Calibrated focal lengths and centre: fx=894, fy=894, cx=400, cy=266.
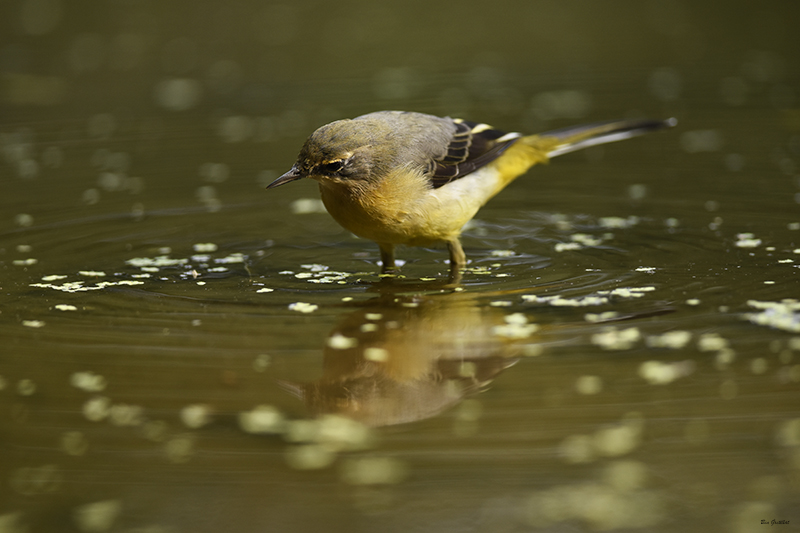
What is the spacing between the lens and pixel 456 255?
6.32 meters

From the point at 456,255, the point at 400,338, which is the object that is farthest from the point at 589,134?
the point at 400,338

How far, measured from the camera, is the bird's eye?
18.3 ft

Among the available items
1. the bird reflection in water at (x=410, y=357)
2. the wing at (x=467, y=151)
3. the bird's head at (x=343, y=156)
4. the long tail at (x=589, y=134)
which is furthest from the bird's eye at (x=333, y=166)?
the long tail at (x=589, y=134)

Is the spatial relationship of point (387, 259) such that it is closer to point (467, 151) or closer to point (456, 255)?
point (456, 255)

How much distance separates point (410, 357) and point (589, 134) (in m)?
3.31

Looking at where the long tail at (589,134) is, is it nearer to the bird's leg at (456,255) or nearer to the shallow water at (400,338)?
the shallow water at (400,338)

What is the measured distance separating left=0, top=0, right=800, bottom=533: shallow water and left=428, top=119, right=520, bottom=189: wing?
2.21 ft

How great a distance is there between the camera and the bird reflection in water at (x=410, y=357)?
4227 mm

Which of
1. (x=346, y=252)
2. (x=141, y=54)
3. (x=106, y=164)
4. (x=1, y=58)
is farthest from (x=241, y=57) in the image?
(x=346, y=252)

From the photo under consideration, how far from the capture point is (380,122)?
601 centimetres

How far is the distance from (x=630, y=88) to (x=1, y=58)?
35.1ft

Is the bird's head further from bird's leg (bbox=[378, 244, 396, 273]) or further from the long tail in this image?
the long tail

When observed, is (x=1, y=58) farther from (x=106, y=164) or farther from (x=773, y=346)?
(x=773, y=346)

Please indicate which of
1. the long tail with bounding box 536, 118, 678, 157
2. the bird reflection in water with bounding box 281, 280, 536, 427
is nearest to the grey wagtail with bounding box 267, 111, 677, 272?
the long tail with bounding box 536, 118, 678, 157
